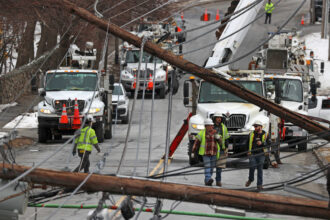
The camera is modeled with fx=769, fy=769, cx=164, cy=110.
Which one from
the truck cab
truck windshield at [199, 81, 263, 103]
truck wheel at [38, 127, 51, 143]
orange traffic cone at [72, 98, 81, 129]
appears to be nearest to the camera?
the truck cab

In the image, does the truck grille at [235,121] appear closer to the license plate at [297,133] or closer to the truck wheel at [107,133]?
the license plate at [297,133]

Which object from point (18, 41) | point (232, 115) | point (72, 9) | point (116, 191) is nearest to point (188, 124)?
point (232, 115)

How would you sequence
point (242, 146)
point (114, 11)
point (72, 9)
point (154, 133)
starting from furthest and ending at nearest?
point (114, 11)
point (154, 133)
point (242, 146)
point (72, 9)

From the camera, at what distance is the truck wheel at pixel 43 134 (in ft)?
89.9

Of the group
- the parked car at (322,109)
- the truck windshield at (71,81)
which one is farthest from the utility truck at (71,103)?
the parked car at (322,109)

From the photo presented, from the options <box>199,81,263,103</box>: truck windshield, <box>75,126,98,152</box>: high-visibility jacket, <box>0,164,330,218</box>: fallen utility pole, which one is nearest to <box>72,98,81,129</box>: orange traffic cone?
<box>199,81,263,103</box>: truck windshield

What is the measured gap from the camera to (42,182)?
10.8 meters

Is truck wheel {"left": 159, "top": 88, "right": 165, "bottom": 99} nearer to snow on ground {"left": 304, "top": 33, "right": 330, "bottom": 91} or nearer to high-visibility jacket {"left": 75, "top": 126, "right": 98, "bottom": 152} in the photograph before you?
snow on ground {"left": 304, "top": 33, "right": 330, "bottom": 91}

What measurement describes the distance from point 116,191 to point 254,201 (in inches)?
75.0

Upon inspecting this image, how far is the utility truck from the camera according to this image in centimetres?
2652

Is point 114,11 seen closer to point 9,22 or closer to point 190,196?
point 9,22

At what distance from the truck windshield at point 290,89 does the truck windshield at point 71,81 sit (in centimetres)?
637

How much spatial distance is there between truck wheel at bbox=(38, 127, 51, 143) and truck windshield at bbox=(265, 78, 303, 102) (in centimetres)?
809

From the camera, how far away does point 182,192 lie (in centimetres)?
1050
